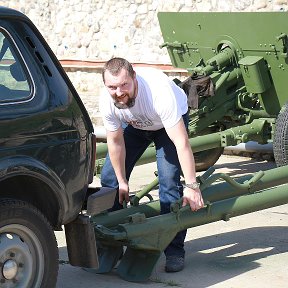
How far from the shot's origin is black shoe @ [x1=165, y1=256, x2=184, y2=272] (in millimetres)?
6297

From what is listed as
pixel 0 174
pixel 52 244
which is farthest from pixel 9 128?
pixel 52 244

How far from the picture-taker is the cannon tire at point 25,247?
511 cm

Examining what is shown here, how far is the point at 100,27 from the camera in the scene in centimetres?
1825

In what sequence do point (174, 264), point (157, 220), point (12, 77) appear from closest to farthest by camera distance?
Result: 1. point (12, 77)
2. point (157, 220)
3. point (174, 264)

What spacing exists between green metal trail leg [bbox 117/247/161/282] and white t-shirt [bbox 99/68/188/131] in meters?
0.79

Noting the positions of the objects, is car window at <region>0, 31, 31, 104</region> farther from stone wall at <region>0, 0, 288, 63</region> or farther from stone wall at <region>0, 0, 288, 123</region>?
stone wall at <region>0, 0, 288, 63</region>

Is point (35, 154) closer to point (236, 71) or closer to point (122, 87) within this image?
point (122, 87)

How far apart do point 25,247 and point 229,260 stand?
1864 mm

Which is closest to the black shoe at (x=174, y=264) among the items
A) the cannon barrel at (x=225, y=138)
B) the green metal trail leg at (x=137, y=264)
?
the green metal trail leg at (x=137, y=264)

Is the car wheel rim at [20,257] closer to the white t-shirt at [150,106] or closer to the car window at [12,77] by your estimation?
the car window at [12,77]

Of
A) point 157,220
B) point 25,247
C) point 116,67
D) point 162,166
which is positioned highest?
point 116,67

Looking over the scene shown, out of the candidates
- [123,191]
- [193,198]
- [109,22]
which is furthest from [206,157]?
[109,22]

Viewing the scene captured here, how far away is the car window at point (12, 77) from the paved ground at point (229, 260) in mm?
1378

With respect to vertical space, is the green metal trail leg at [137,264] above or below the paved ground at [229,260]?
above
